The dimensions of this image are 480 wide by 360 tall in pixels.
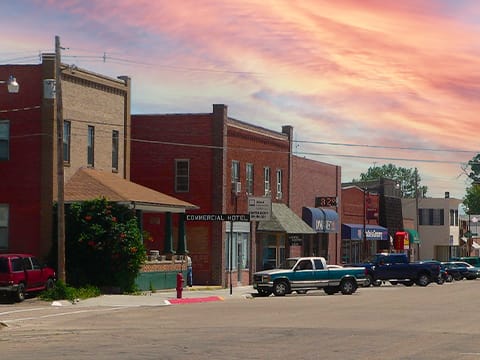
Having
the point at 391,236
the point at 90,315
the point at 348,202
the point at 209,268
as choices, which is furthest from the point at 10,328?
the point at 391,236

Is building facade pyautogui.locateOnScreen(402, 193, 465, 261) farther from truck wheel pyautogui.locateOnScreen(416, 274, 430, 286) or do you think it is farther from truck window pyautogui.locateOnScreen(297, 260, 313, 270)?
truck window pyautogui.locateOnScreen(297, 260, 313, 270)

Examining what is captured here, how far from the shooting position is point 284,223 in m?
55.8

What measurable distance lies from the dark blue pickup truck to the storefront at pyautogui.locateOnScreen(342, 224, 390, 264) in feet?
53.4

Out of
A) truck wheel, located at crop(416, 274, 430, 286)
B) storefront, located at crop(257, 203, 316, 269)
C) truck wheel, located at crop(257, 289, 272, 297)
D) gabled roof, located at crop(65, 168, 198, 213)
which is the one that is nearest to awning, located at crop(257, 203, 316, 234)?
storefront, located at crop(257, 203, 316, 269)

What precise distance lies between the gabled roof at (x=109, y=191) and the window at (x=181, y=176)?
6550mm

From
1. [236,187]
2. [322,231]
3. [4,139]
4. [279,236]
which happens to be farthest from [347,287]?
[322,231]

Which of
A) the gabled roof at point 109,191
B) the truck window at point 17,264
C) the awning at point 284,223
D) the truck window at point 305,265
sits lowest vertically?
the truck window at point 305,265

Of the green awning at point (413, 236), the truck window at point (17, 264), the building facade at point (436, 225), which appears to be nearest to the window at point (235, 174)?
the truck window at point (17, 264)

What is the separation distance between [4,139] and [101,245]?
667cm

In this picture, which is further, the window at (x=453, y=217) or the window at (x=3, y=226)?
the window at (x=453, y=217)

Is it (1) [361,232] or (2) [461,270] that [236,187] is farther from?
(1) [361,232]

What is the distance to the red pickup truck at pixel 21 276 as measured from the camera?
34875 millimetres

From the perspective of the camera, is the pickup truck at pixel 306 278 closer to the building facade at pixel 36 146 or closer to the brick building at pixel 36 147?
the brick building at pixel 36 147

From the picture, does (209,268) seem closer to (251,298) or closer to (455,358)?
(251,298)
